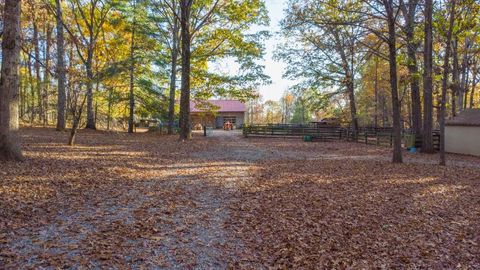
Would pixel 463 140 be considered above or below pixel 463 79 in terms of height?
below

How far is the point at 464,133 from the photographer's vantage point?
16.5m

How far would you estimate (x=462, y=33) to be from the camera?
1116 cm

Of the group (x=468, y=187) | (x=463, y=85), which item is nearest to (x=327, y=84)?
(x=463, y=85)

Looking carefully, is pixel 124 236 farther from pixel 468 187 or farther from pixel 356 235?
pixel 468 187

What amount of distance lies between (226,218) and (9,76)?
21.4 feet

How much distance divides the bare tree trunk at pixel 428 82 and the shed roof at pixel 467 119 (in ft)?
9.00

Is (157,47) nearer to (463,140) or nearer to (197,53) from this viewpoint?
(197,53)


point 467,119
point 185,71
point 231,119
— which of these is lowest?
point 467,119

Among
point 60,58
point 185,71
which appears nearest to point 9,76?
point 185,71

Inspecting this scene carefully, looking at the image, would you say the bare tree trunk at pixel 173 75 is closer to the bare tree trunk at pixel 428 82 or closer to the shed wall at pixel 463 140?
the bare tree trunk at pixel 428 82

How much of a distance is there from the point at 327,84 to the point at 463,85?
1083 centimetres

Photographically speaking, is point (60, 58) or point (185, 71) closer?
point (60, 58)

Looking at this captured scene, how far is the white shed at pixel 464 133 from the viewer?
52.2 feet

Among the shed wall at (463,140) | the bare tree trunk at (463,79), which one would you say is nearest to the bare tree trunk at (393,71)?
the shed wall at (463,140)
